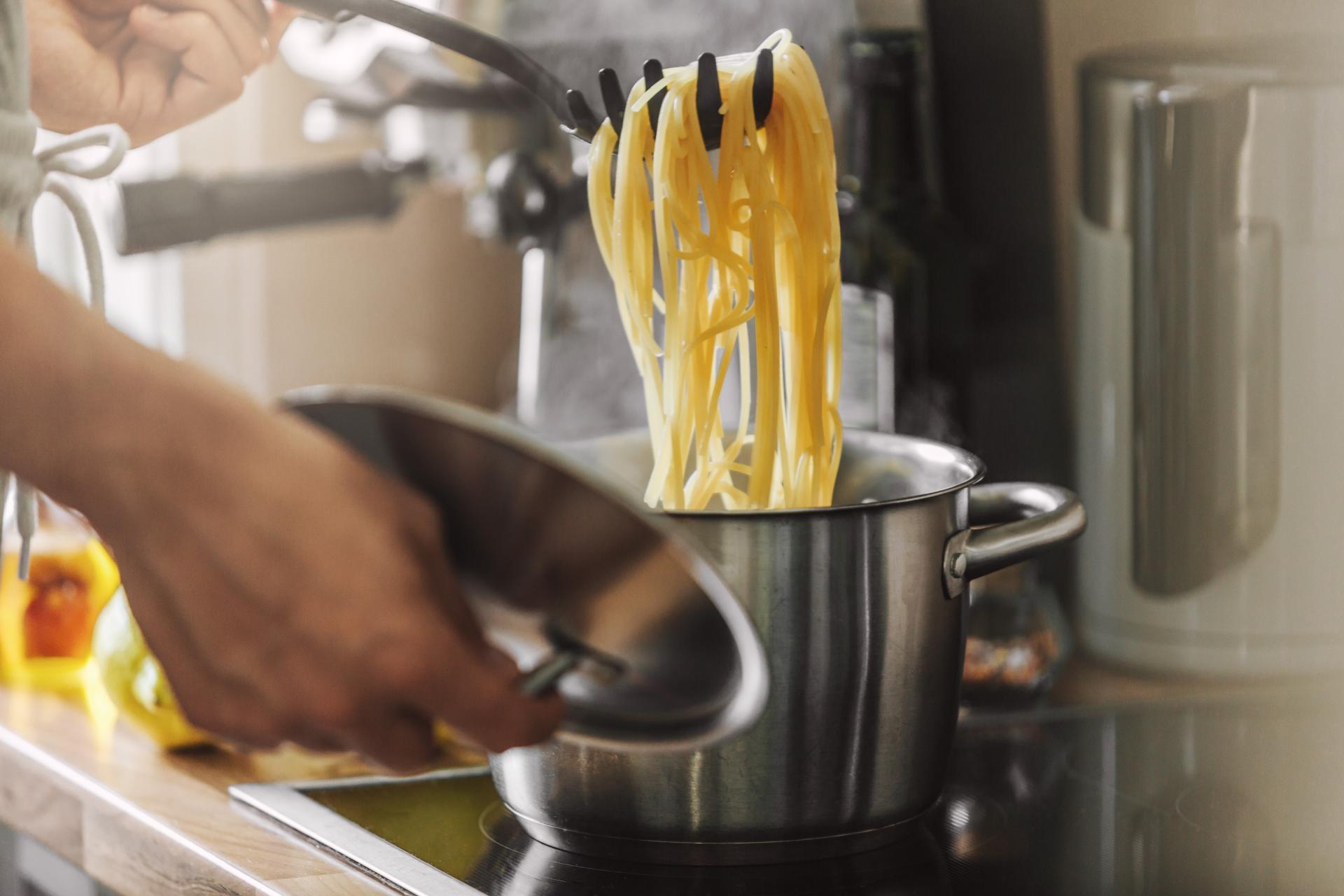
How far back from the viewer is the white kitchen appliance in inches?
31.9

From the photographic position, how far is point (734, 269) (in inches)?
24.6

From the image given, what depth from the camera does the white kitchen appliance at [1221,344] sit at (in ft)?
2.65

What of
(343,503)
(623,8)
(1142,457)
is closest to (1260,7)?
(1142,457)

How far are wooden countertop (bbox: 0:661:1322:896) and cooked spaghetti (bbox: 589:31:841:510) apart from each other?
0.71 ft

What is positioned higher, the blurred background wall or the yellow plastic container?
the blurred background wall

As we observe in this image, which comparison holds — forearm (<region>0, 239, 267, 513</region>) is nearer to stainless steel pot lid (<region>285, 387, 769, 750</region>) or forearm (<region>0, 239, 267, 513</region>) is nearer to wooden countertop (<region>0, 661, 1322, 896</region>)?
stainless steel pot lid (<region>285, 387, 769, 750</region>)

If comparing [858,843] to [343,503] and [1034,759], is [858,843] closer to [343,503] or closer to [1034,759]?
[1034,759]

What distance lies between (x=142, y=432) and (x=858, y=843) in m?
0.33

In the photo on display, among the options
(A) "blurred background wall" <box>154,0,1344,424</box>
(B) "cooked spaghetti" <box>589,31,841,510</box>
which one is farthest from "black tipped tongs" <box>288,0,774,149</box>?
(A) "blurred background wall" <box>154,0,1344,424</box>

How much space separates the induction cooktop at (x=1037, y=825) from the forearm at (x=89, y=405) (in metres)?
0.23

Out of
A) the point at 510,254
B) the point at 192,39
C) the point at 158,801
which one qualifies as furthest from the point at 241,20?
the point at 510,254

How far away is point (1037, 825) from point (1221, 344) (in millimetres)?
311

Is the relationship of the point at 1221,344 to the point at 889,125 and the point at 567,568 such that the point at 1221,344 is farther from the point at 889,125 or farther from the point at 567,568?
the point at 567,568

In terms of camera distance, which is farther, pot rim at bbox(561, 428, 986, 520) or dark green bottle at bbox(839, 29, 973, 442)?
dark green bottle at bbox(839, 29, 973, 442)
